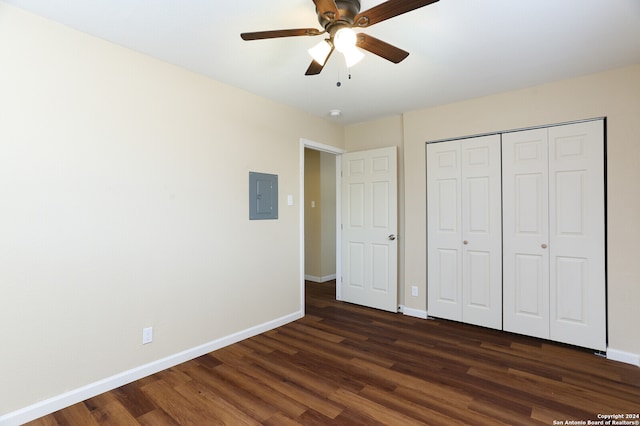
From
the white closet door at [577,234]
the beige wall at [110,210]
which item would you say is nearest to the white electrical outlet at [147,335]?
the beige wall at [110,210]

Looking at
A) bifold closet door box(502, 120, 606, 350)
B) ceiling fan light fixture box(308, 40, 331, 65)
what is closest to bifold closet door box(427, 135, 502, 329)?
bifold closet door box(502, 120, 606, 350)

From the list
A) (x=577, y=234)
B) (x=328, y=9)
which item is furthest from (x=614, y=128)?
(x=328, y=9)

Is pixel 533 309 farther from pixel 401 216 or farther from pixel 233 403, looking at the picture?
pixel 233 403

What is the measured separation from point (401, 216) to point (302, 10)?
2657 mm

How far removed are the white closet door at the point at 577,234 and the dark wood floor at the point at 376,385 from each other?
0.24 meters

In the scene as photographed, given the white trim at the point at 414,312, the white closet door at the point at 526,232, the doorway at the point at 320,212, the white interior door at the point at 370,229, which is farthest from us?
the doorway at the point at 320,212

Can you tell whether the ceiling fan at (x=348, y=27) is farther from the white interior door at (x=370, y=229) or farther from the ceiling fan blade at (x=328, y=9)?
the white interior door at (x=370, y=229)

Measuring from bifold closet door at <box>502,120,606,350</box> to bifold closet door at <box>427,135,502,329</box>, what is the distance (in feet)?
0.39

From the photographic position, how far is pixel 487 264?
335 centimetres

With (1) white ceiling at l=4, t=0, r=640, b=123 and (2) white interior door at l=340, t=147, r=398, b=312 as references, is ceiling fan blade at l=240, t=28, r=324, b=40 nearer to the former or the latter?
(1) white ceiling at l=4, t=0, r=640, b=123

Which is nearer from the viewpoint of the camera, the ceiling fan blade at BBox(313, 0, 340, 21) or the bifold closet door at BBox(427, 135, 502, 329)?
the ceiling fan blade at BBox(313, 0, 340, 21)

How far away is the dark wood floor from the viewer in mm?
1945

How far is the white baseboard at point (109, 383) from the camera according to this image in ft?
6.23

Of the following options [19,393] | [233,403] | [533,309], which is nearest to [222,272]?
[233,403]
